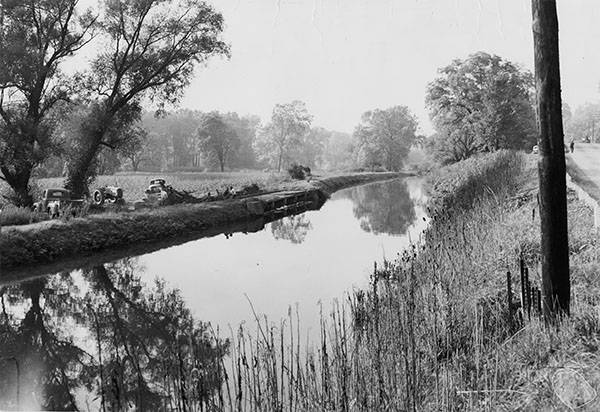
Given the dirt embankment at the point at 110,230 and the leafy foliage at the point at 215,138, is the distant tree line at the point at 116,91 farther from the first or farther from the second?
the leafy foliage at the point at 215,138

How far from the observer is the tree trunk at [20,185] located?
15.7 meters

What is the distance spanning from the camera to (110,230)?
481 inches

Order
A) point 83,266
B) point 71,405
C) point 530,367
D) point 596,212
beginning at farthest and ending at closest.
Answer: point 83,266
point 596,212
point 71,405
point 530,367

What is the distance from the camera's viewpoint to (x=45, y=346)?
19.3 ft

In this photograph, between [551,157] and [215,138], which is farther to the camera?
[215,138]

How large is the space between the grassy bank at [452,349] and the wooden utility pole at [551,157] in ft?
0.88

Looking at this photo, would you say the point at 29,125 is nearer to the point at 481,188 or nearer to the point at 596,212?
the point at 481,188

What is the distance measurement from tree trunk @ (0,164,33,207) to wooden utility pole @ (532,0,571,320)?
49.9 feet

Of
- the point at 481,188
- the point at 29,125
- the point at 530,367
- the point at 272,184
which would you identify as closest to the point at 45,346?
the point at 530,367

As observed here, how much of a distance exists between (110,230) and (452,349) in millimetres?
9877

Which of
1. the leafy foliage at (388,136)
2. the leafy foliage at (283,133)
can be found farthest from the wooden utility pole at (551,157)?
the leafy foliage at (283,133)

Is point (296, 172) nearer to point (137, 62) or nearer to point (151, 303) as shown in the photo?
point (137, 62)

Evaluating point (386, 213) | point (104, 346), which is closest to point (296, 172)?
point (386, 213)

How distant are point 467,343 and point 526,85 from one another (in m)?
16.9
